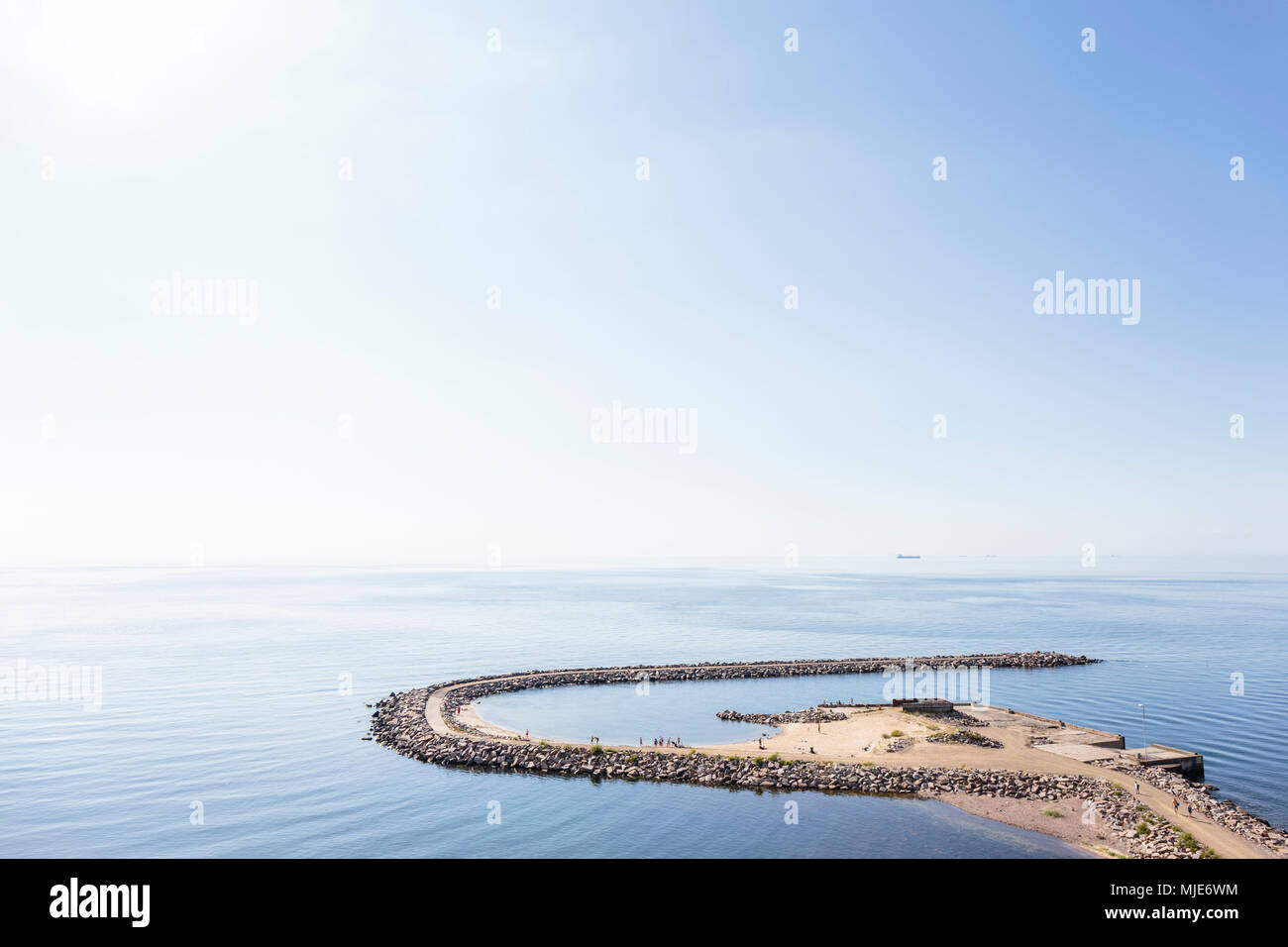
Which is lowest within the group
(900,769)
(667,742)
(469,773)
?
(667,742)

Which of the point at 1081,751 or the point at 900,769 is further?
the point at 1081,751

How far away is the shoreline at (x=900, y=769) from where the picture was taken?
47.8 m

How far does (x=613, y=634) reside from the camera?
177125 millimetres

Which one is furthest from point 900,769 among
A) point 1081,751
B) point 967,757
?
point 1081,751

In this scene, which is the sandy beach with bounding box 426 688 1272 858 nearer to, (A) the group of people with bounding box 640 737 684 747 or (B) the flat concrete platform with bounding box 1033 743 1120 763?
(B) the flat concrete platform with bounding box 1033 743 1120 763

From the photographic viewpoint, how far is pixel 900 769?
204 ft

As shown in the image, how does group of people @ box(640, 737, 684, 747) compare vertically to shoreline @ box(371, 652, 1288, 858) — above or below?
below

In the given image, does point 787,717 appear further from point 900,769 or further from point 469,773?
point 469,773

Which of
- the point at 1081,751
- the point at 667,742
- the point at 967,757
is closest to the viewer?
the point at 967,757

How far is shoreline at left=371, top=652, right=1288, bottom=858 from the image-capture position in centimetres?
4778

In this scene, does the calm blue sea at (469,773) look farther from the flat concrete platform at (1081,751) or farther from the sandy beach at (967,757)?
the flat concrete platform at (1081,751)

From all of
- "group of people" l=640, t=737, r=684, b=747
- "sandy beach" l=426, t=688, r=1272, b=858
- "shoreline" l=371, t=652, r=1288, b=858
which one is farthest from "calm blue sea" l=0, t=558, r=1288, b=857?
"group of people" l=640, t=737, r=684, b=747

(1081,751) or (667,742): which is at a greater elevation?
(1081,751)

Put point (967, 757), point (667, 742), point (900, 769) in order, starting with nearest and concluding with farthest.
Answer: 1. point (900, 769)
2. point (967, 757)
3. point (667, 742)
